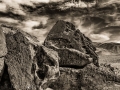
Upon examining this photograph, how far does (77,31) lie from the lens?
1259 cm

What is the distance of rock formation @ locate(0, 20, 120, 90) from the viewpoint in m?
9.02

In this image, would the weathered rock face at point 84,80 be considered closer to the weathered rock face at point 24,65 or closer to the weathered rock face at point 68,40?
the weathered rock face at point 68,40

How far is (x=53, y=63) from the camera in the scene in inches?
386

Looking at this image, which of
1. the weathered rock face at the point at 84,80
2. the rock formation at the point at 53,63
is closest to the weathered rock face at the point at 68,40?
the rock formation at the point at 53,63

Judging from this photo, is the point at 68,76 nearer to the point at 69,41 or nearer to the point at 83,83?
the point at 83,83

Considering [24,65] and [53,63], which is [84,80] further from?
[24,65]

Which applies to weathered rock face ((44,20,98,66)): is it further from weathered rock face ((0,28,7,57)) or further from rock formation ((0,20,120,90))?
weathered rock face ((0,28,7,57))

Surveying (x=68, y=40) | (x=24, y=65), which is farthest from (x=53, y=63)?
(x=68, y=40)

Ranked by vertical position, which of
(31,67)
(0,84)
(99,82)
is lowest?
(99,82)

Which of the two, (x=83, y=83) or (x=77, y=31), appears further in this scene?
(x=77, y=31)

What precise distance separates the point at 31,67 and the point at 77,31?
438 centimetres

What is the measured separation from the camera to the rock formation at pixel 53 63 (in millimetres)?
9016

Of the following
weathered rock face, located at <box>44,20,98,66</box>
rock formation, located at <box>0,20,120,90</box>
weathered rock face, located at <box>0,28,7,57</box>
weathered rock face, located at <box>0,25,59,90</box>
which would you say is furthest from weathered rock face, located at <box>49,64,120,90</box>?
weathered rock face, located at <box>0,28,7,57</box>

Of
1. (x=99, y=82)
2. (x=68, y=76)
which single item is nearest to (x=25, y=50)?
(x=68, y=76)
